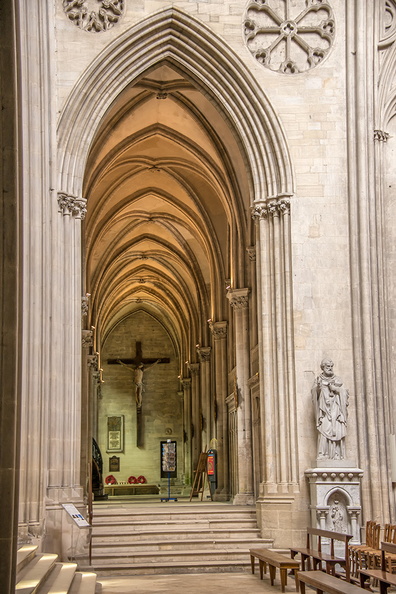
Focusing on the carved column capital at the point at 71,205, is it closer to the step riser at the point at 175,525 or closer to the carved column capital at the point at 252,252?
the carved column capital at the point at 252,252

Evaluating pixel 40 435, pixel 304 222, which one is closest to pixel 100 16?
pixel 304 222

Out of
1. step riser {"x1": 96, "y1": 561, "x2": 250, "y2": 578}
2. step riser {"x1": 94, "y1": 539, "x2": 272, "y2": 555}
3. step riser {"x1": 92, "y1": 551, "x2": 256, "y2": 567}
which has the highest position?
step riser {"x1": 94, "y1": 539, "x2": 272, "y2": 555}

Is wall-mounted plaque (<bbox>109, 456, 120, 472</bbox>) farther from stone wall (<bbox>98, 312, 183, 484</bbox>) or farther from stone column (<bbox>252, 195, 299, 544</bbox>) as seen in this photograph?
stone column (<bbox>252, 195, 299, 544</bbox>)

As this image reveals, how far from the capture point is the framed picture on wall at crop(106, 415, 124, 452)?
40000 millimetres

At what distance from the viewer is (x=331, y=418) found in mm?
14211

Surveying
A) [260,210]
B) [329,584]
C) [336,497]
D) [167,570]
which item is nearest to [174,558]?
[167,570]

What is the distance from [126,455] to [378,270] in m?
26.8

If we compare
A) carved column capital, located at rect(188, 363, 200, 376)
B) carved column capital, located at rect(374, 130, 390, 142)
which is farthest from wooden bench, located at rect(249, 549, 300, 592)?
carved column capital, located at rect(188, 363, 200, 376)

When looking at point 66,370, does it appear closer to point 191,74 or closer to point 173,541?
point 173,541

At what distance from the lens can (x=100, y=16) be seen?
15523 millimetres

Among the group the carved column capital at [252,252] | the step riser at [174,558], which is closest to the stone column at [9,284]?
the step riser at [174,558]

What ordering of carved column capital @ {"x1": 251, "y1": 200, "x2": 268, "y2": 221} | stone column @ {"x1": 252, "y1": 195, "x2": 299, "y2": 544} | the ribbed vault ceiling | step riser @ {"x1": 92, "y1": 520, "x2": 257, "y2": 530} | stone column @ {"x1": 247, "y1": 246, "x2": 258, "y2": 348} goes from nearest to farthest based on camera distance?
stone column @ {"x1": 252, "y1": 195, "x2": 299, "y2": 544}, step riser @ {"x1": 92, "y1": 520, "x2": 257, "y2": 530}, carved column capital @ {"x1": 251, "y1": 200, "x2": 268, "y2": 221}, stone column @ {"x1": 247, "y1": 246, "x2": 258, "y2": 348}, the ribbed vault ceiling

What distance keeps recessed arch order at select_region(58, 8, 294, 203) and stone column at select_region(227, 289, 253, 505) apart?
4534 mm

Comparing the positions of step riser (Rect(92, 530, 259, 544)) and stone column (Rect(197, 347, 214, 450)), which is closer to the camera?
step riser (Rect(92, 530, 259, 544))
